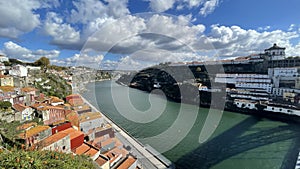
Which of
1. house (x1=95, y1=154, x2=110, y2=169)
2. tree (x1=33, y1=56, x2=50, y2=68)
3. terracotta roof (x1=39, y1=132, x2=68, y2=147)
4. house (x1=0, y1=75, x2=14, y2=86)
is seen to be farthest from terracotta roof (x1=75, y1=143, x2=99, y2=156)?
tree (x1=33, y1=56, x2=50, y2=68)

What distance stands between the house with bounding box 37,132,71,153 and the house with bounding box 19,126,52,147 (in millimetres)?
439

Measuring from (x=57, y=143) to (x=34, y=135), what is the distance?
926 millimetres

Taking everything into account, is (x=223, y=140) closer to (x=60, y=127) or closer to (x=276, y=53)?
(x=60, y=127)

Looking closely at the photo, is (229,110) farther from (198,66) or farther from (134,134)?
(198,66)

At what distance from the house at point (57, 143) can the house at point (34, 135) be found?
439 millimetres

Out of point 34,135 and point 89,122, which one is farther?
point 89,122

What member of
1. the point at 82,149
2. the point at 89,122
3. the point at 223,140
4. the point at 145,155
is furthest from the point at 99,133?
the point at 223,140

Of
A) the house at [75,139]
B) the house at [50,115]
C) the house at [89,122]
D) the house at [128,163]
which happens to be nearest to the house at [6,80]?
the house at [50,115]

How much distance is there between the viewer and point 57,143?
4.00 m

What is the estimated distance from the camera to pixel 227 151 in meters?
5.91

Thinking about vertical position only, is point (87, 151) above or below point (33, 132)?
below

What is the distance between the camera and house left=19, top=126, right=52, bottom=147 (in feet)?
13.5

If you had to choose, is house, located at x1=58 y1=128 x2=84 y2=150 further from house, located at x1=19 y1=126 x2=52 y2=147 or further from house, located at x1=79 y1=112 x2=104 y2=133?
house, located at x1=79 y1=112 x2=104 y2=133

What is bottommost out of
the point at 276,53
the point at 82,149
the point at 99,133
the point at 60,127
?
the point at 99,133
